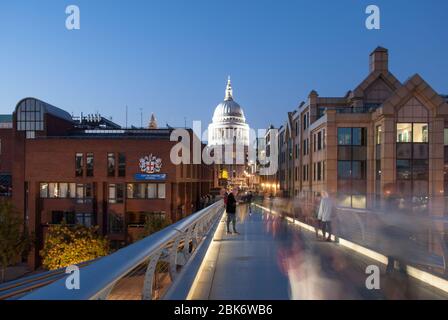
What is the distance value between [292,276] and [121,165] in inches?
Answer: 1813

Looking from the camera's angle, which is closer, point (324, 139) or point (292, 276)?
point (292, 276)

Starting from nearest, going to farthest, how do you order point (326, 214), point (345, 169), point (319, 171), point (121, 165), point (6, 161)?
point (326, 214), point (345, 169), point (319, 171), point (121, 165), point (6, 161)

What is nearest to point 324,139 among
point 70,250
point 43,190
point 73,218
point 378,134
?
point 378,134

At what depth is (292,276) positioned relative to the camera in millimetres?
7203

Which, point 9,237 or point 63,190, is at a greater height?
point 63,190

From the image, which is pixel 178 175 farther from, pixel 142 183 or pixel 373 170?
pixel 373 170

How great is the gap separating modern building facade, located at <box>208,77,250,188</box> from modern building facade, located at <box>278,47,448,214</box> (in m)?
129

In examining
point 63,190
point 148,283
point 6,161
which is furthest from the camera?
point 6,161

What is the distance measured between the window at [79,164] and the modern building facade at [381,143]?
2707 centimetres

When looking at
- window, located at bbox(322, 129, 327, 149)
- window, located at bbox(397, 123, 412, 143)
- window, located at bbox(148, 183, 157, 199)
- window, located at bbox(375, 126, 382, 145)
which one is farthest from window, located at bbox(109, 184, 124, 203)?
window, located at bbox(397, 123, 412, 143)

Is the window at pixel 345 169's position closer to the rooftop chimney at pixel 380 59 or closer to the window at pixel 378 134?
the window at pixel 378 134

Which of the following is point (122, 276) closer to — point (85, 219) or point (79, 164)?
point (85, 219)
